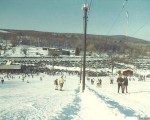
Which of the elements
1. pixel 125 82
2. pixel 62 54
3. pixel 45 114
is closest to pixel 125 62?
pixel 62 54

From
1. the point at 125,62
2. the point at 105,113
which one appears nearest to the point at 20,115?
the point at 105,113

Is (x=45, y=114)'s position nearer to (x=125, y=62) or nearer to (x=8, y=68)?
(x=8, y=68)

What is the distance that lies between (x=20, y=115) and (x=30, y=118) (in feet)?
2.00

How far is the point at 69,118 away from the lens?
9625 millimetres

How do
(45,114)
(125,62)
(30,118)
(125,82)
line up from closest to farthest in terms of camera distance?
(30,118) → (45,114) → (125,82) → (125,62)

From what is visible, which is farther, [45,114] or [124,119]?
[45,114]

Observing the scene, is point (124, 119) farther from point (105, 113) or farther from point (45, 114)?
point (45, 114)

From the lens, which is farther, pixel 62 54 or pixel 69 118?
pixel 62 54

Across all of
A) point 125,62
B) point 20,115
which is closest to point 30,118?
point 20,115

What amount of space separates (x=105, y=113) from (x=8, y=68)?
96594mm

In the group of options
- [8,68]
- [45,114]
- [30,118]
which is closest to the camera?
[30,118]

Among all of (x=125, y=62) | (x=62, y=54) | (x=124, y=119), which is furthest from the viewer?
(x=62, y=54)

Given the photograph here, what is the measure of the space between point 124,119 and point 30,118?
9.84 ft

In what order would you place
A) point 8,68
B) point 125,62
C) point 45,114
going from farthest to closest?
point 125,62
point 8,68
point 45,114
